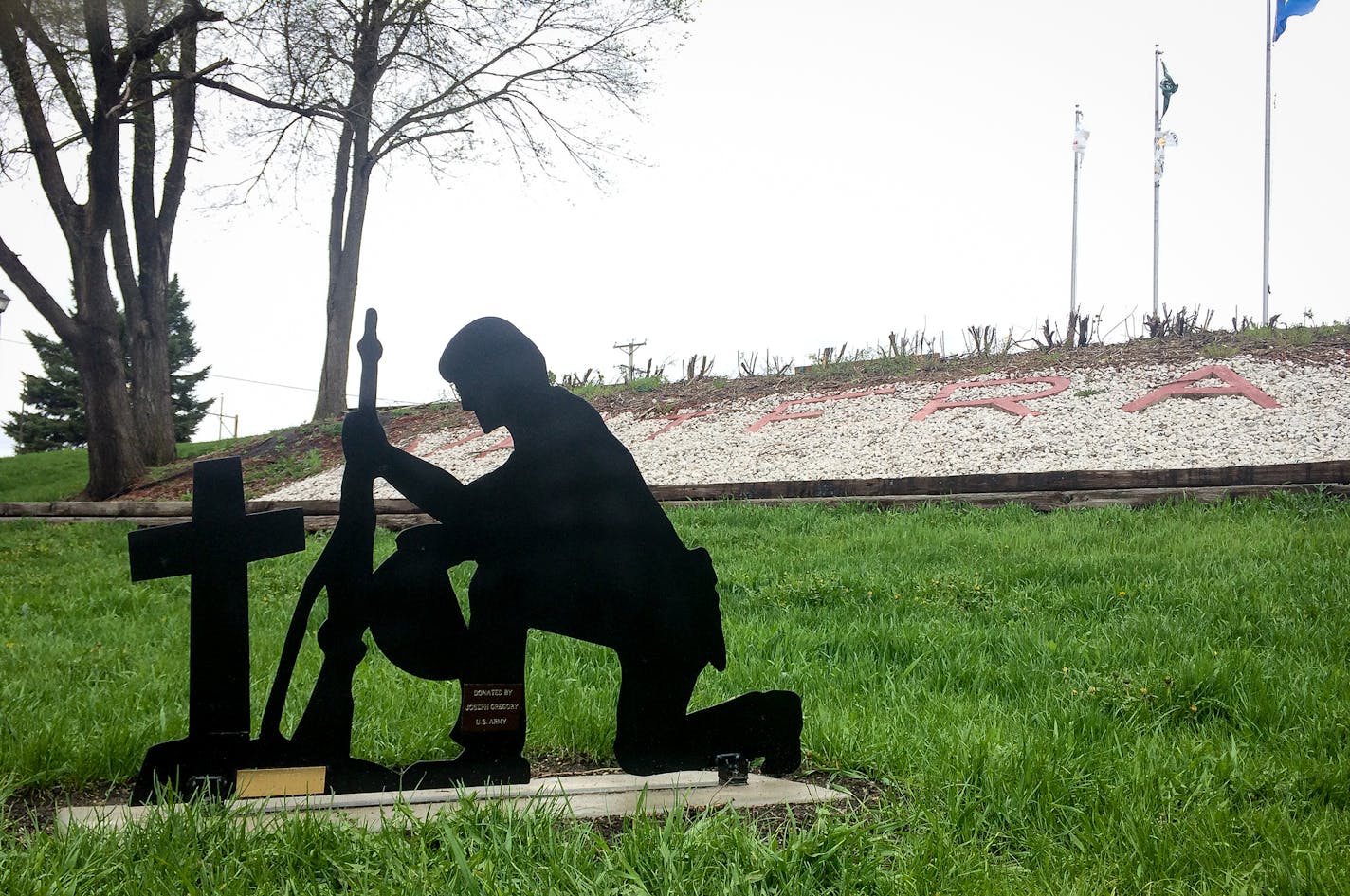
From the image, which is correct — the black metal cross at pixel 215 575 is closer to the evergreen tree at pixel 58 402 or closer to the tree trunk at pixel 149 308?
the tree trunk at pixel 149 308

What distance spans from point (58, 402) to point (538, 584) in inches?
1570

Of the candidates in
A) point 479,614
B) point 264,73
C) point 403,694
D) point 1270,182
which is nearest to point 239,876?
point 479,614

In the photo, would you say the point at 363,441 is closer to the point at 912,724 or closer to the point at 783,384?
the point at 912,724

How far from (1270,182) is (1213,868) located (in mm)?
21928

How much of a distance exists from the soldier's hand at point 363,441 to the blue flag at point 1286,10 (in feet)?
79.0

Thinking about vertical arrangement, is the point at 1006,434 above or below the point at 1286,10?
below

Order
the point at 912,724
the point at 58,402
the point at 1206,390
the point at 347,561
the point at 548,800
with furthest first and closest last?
the point at 58,402, the point at 1206,390, the point at 912,724, the point at 347,561, the point at 548,800

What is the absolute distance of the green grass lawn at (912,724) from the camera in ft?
6.42

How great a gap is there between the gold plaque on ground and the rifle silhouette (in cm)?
8

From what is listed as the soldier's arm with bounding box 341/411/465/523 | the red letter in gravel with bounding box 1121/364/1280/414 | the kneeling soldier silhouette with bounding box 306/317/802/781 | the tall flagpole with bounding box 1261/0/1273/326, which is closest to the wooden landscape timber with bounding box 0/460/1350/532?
the red letter in gravel with bounding box 1121/364/1280/414

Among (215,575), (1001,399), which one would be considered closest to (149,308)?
(1001,399)

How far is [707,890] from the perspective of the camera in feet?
6.17

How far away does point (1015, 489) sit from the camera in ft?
23.1

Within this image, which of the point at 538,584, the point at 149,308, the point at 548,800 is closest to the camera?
the point at 548,800
